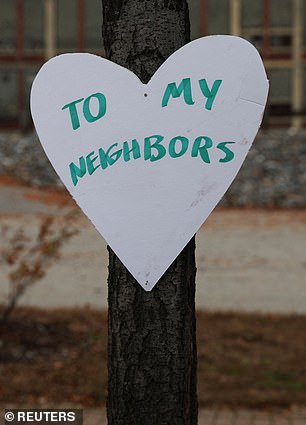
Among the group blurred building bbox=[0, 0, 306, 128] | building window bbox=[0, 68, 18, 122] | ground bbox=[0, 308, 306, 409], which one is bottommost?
building window bbox=[0, 68, 18, 122]

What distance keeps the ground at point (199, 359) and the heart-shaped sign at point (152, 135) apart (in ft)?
11.7

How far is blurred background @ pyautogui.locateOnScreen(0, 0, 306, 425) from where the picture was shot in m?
7.31

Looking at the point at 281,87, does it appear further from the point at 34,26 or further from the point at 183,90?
the point at 183,90

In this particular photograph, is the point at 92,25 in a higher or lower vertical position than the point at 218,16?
lower

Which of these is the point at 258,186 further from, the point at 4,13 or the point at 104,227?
the point at 104,227

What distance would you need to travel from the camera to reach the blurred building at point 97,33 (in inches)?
1325

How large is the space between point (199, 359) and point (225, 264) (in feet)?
A: 19.1

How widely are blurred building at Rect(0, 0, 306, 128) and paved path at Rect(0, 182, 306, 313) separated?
13.7 m

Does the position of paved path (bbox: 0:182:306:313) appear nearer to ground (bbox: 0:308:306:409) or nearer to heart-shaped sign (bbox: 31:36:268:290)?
ground (bbox: 0:308:306:409)

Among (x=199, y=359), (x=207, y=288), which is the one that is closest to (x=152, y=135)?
(x=199, y=359)

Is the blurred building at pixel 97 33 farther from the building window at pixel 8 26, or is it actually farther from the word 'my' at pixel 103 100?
the word 'my' at pixel 103 100

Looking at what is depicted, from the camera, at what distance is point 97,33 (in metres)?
33.8

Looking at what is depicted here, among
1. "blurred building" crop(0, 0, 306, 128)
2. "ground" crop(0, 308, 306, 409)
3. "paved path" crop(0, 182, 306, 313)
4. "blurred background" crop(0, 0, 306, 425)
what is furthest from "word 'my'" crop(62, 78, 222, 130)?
"blurred building" crop(0, 0, 306, 128)

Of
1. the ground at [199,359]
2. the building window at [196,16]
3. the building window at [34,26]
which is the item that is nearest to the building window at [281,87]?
the building window at [196,16]
